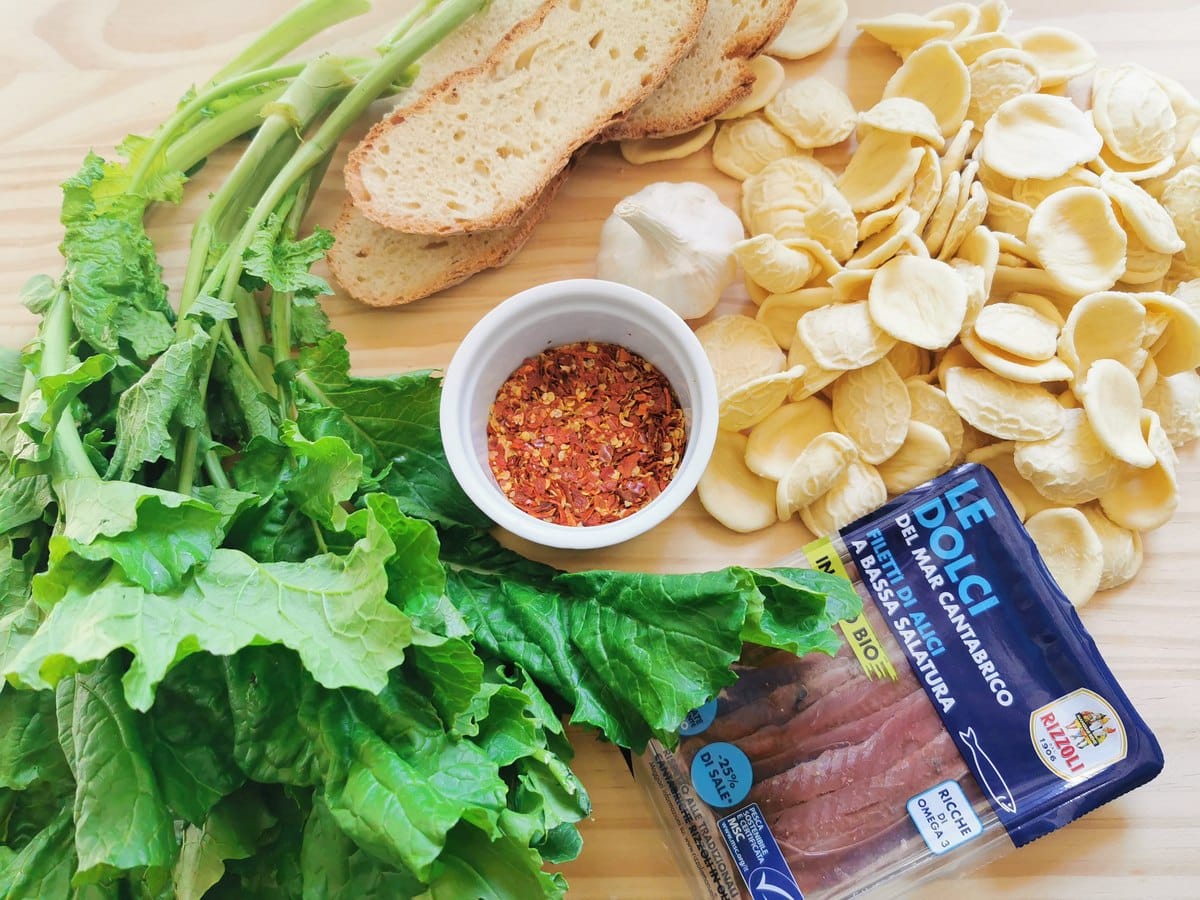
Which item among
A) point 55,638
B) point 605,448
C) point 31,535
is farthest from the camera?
point 605,448

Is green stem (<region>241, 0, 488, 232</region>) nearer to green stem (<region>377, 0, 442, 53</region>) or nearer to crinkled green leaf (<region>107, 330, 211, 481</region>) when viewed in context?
green stem (<region>377, 0, 442, 53</region>)

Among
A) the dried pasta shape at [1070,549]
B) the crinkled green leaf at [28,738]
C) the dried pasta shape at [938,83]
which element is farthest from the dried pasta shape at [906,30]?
the crinkled green leaf at [28,738]

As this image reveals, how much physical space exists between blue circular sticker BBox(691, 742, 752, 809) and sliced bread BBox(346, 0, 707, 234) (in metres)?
0.52

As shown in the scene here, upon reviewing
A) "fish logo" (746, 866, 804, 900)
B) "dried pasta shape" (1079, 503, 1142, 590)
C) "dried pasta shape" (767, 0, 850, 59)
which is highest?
"dried pasta shape" (767, 0, 850, 59)

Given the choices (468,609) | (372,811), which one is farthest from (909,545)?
(372,811)

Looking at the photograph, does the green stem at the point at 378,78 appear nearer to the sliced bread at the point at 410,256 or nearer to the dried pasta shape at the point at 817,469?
the sliced bread at the point at 410,256

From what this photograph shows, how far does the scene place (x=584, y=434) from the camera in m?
0.82

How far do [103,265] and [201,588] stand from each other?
346 mm

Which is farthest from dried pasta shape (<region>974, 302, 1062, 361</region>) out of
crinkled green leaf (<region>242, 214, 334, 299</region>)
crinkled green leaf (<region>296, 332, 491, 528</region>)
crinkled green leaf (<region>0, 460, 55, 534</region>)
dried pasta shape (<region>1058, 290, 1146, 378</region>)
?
crinkled green leaf (<region>0, 460, 55, 534</region>)

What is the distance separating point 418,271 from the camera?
2.91 feet

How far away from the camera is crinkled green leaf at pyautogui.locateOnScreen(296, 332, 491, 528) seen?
2.52ft

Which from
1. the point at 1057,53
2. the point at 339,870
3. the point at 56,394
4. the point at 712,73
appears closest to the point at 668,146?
the point at 712,73

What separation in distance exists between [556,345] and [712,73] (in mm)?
317

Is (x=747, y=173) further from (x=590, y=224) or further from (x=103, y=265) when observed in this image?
(x=103, y=265)
